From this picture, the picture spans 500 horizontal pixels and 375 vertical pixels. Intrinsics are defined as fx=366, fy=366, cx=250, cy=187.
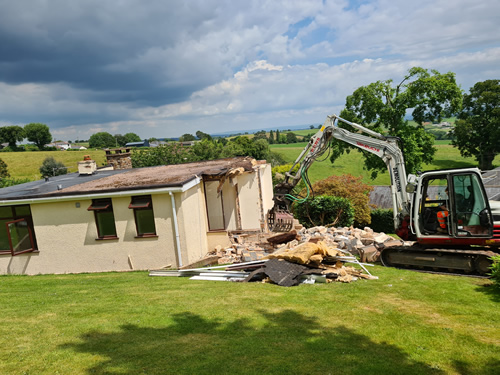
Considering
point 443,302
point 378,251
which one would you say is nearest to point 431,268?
point 378,251

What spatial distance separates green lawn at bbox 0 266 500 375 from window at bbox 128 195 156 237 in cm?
363

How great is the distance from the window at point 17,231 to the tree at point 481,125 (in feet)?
174

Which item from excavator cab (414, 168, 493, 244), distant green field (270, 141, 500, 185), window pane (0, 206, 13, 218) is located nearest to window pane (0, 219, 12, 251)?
window pane (0, 206, 13, 218)

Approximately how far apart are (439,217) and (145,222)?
10147mm

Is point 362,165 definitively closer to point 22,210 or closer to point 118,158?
point 118,158

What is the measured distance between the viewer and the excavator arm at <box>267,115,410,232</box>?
1170 centimetres

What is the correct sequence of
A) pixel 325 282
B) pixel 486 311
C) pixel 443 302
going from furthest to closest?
pixel 325 282 < pixel 443 302 < pixel 486 311

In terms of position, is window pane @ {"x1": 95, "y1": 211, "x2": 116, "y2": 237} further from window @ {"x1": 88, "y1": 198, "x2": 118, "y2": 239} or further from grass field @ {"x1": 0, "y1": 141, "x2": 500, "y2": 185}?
grass field @ {"x1": 0, "y1": 141, "x2": 500, "y2": 185}

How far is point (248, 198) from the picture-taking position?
1917 cm

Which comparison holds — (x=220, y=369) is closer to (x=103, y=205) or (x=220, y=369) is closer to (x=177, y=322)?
(x=177, y=322)

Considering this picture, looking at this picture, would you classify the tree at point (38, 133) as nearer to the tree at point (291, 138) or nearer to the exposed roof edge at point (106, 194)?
the tree at point (291, 138)

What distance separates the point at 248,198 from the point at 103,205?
7624mm

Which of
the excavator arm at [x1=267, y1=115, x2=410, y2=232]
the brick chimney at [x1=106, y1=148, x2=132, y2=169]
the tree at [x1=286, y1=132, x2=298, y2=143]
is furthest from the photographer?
the tree at [x1=286, y1=132, x2=298, y2=143]

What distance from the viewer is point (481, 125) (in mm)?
51219
